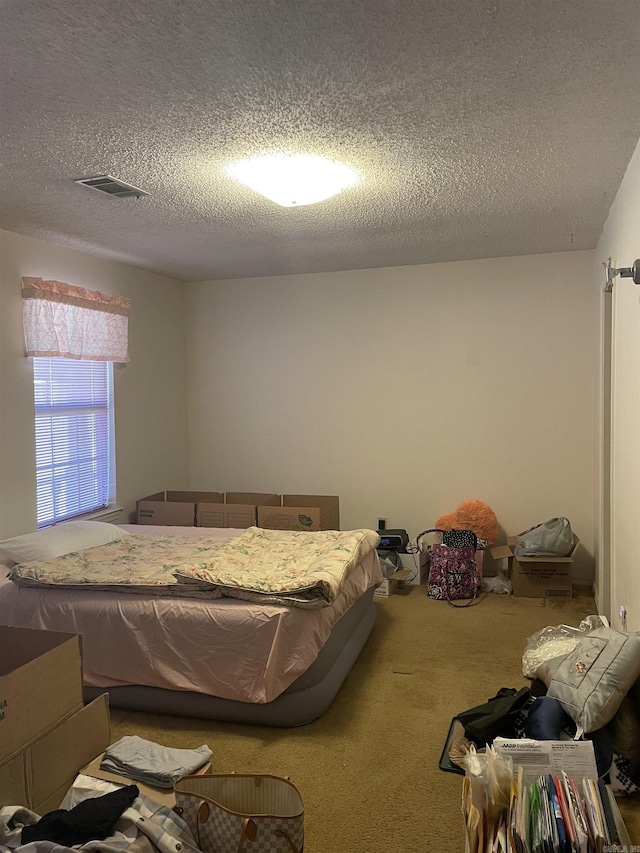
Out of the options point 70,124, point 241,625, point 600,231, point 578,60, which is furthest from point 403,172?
point 241,625

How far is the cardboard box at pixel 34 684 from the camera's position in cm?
179

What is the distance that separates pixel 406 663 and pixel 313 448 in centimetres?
245

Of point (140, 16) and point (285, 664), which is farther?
point (285, 664)

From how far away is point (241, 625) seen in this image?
286 centimetres

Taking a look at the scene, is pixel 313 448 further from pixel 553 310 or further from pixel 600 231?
pixel 600 231

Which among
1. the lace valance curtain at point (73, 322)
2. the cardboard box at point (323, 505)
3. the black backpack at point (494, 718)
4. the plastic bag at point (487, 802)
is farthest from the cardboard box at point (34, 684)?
the cardboard box at point (323, 505)

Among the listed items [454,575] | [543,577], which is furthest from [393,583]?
[543,577]

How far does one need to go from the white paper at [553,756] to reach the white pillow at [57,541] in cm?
263

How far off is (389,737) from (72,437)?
2923mm

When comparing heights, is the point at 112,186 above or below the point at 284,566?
above

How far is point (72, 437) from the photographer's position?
449 centimetres

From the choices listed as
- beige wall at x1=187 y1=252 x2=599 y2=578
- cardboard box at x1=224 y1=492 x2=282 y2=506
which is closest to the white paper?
beige wall at x1=187 y1=252 x2=599 y2=578

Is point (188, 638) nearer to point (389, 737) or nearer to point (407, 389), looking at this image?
point (389, 737)

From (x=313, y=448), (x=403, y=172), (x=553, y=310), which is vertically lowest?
(x=313, y=448)
